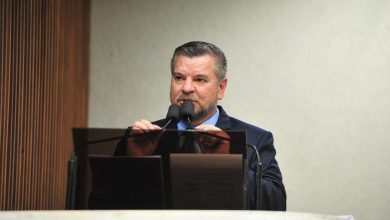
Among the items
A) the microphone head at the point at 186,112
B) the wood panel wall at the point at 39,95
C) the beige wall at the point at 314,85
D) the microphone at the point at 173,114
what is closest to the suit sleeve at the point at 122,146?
the microphone at the point at 173,114

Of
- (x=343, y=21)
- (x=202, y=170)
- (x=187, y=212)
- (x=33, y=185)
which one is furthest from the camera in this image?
(x=343, y=21)

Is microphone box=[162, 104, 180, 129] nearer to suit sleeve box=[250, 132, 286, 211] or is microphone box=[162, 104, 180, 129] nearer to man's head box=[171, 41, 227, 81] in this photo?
suit sleeve box=[250, 132, 286, 211]

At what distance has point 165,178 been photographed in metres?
1.96

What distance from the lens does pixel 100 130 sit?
1.98 meters

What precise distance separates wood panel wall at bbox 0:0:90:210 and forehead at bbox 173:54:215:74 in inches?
46.2

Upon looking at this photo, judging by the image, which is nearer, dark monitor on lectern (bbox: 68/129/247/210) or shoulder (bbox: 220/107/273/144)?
dark monitor on lectern (bbox: 68/129/247/210)

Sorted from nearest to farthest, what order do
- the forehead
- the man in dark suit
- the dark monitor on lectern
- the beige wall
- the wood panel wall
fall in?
the dark monitor on lectern, the man in dark suit, the forehead, the wood panel wall, the beige wall

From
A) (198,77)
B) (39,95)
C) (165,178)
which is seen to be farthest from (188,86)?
(39,95)

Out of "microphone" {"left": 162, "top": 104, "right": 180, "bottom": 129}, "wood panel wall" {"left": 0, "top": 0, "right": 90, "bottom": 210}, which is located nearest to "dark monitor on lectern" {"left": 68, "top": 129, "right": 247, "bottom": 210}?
"microphone" {"left": 162, "top": 104, "right": 180, "bottom": 129}

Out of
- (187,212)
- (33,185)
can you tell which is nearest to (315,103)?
(33,185)

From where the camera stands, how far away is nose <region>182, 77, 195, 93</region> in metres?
2.75

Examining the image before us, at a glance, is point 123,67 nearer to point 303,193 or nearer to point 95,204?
point 303,193

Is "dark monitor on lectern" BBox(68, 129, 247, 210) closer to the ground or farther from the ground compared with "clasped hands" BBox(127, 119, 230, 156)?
closer to the ground

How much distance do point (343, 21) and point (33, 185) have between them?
242cm
